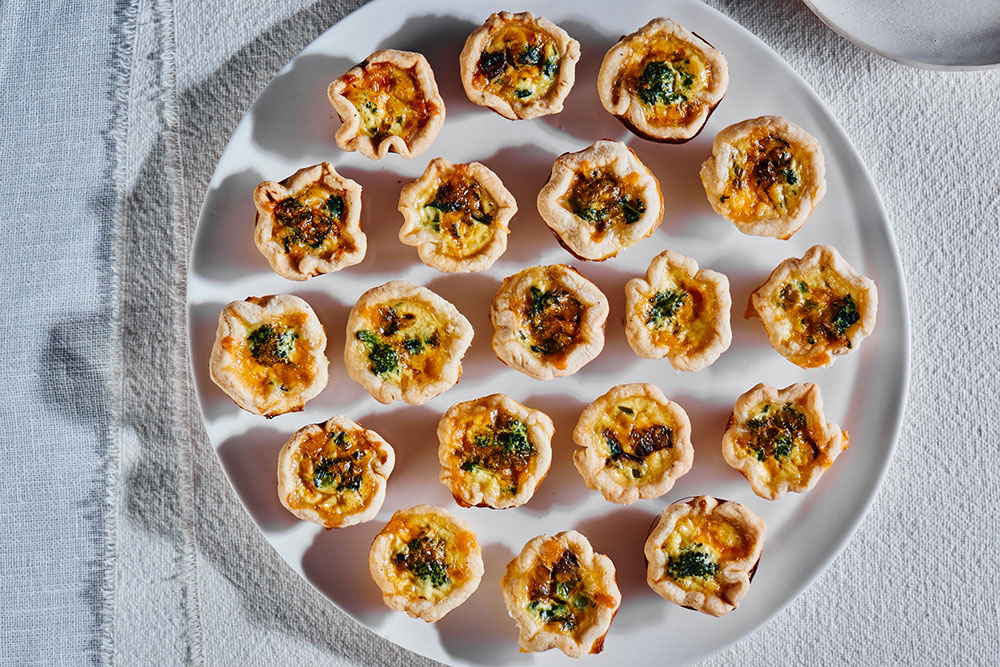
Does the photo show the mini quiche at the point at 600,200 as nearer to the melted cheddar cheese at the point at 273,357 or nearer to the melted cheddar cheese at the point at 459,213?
the melted cheddar cheese at the point at 459,213

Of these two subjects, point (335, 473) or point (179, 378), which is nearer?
point (335, 473)

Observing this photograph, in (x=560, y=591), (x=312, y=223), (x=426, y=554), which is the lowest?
(x=560, y=591)

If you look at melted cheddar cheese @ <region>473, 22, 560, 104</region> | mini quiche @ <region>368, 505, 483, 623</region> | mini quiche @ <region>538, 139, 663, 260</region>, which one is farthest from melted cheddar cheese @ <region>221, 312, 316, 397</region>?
melted cheddar cheese @ <region>473, 22, 560, 104</region>

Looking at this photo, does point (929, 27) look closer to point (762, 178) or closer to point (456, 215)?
point (762, 178)

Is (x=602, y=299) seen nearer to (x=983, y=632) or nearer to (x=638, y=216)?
(x=638, y=216)

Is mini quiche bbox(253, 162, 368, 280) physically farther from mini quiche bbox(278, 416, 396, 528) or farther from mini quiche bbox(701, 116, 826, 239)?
mini quiche bbox(701, 116, 826, 239)

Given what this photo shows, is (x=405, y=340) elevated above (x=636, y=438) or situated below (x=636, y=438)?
above

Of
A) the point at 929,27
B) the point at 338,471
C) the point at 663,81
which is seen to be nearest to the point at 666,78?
the point at 663,81
